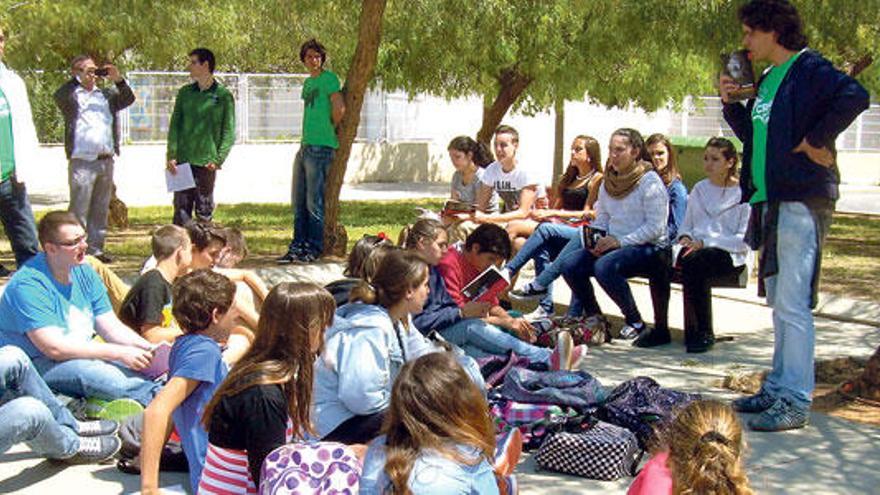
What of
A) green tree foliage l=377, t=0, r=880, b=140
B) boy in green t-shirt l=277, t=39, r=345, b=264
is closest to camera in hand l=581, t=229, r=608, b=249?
boy in green t-shirt l=277, t=39, r=345, b=264

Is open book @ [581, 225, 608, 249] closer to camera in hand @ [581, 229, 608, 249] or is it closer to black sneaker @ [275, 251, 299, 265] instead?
camera in hand @ [581, 229, 608, 249]

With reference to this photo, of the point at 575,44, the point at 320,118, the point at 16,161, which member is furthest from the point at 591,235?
the point at 575,44

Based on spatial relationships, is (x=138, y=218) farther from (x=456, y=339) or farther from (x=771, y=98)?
(x=771, y=98)

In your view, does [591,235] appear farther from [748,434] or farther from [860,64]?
[860,64]

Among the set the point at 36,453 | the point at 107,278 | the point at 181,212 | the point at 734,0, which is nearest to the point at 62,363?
the point at 36,453

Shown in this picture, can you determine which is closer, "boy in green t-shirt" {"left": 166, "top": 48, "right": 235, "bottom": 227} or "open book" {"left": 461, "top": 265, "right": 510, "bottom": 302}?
"open book" {"left": 461, "top": 265, "right": 510, "bottom": 302}

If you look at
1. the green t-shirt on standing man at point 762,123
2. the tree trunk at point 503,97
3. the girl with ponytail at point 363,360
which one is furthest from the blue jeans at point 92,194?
the tree trunk at point 503,97

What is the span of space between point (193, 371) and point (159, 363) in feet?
4.51

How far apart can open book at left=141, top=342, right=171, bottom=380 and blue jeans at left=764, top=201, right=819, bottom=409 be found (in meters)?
2.96

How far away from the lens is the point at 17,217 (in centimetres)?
926

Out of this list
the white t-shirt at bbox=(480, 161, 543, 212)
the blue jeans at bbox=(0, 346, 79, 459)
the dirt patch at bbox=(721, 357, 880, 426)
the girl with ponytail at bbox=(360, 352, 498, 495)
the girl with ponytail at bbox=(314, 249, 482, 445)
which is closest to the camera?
the girl with ponytail at bbox=(360, 352, 498, 495)

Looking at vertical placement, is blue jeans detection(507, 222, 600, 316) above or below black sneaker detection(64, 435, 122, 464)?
above

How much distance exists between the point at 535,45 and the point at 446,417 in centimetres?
1360

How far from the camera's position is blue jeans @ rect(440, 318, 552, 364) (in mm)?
7012
